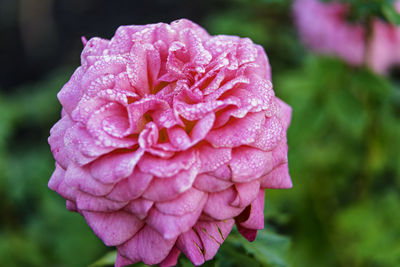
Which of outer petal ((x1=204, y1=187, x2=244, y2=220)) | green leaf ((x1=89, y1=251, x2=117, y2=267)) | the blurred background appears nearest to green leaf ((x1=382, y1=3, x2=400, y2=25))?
the blurred background

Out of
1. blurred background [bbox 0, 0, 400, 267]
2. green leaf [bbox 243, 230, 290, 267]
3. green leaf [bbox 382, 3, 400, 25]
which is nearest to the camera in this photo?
green leaf [bbox 243, 230, 290, 267]

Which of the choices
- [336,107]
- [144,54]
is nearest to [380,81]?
[336,107]

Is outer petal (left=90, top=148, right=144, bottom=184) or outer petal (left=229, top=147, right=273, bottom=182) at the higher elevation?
outer petal (left=90, top=148, right=144, bottom=184)

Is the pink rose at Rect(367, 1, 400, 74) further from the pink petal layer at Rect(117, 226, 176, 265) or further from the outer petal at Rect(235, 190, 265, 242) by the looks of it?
the pink petal layer at Rect(117, 226, 176, 265)

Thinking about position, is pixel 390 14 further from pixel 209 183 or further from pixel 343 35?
pixel 209 183

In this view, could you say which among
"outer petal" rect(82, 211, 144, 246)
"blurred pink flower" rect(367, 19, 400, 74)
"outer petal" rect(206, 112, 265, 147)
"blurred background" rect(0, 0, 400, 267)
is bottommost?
"blurred background" rect(0, 0, 400, 267)

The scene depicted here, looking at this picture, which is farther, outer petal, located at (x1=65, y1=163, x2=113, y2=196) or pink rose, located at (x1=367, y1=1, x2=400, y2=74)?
pink rose, located at (x1=367, y1=1, x2=400, y2=74)

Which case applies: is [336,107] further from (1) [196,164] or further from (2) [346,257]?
(1) [196,164]
